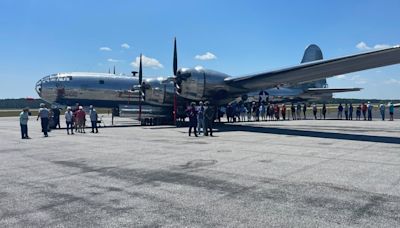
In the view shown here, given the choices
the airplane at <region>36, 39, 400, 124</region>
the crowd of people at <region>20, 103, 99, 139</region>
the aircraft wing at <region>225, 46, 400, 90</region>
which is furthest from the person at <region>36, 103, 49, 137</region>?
the aircraft wing at <region>225, 46, 400, 90</region>

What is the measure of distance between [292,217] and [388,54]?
38.4 ft

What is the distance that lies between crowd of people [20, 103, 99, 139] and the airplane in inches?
140

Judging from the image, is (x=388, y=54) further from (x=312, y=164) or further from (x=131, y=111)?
(x=131, y=111)

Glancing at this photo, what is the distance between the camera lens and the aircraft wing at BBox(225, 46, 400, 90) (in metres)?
14.5

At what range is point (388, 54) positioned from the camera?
14031 millimetres

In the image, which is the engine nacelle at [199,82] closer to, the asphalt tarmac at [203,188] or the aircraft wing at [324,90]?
the asphalt tarmac at [203,188]

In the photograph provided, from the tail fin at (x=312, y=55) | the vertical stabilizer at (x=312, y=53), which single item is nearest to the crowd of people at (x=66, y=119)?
the tail fin at (x=312, y=55)

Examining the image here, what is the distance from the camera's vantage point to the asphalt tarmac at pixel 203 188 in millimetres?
4895

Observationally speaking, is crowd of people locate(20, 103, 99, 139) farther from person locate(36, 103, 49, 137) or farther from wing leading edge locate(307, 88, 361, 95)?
wing leading edge locate(307, 88, 361, 95)

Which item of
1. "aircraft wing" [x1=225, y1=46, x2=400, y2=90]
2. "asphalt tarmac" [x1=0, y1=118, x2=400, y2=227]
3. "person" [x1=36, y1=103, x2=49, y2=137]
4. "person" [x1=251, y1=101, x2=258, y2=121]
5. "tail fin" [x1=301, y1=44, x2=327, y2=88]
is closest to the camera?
"asphalt tarmac" [x1=0, y1=118, x2=400, y2=227]

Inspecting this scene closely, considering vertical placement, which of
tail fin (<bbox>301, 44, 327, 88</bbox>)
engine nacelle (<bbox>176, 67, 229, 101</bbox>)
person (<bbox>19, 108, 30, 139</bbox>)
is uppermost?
tail fin (<bbox>301, 44, 327, 88</bbox>)

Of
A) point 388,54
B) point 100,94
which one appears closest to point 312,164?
point 388,54

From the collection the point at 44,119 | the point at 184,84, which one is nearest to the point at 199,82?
the point at 184,84

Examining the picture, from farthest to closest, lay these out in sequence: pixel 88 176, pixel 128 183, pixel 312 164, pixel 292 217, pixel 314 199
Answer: pixel 312 164, pixel 88 176, pixel 128 183, pixel 314 199, pixel 292 217
